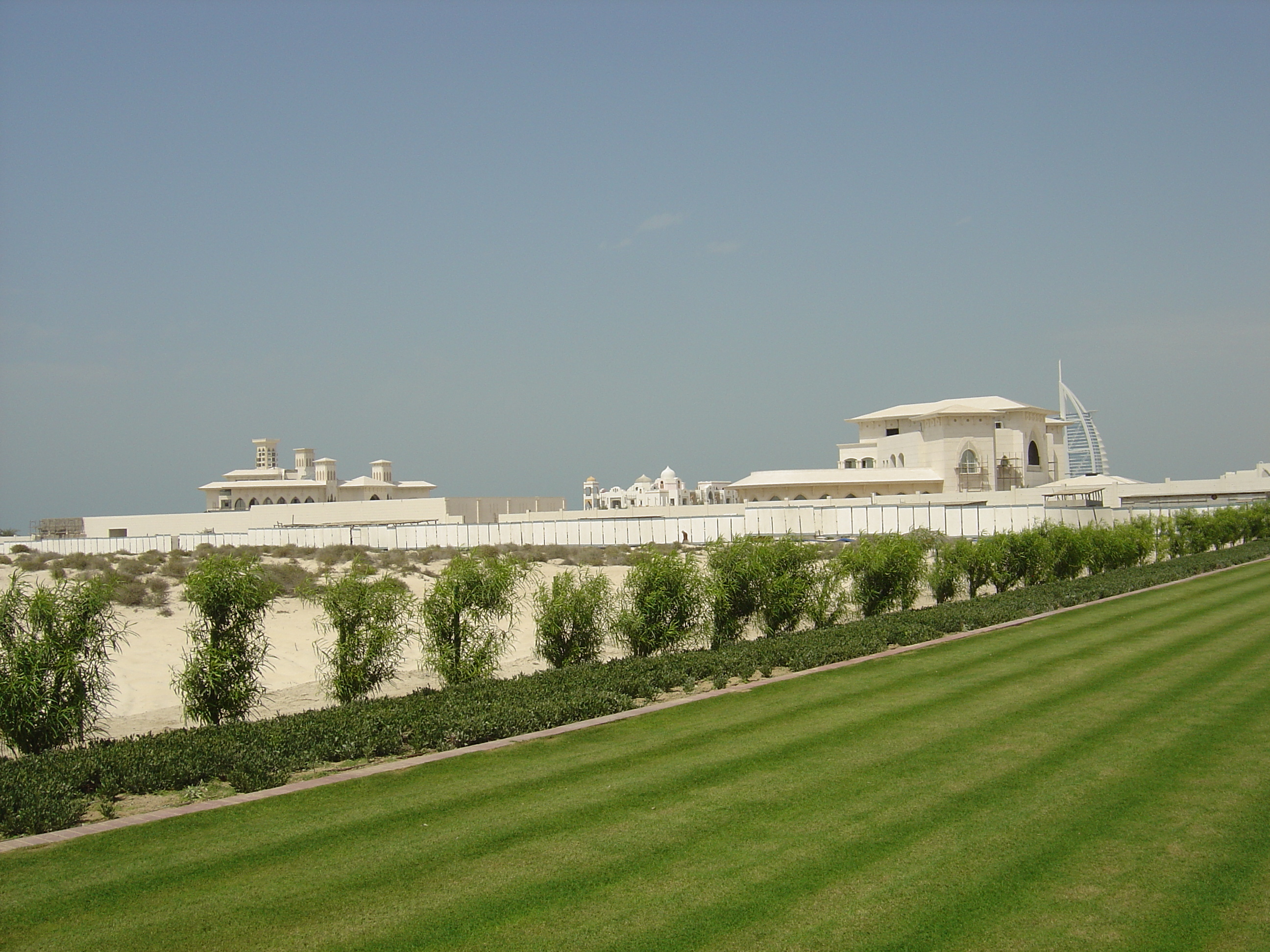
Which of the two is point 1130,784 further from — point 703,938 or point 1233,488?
point 1233,488

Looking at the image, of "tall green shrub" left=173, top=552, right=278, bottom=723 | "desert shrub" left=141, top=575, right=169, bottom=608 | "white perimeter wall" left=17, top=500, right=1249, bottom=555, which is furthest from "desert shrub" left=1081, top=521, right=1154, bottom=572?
"desert shrub" left=141, top=575, right=169, bottom=608

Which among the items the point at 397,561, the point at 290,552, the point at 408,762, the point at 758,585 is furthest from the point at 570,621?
the point at 290,552

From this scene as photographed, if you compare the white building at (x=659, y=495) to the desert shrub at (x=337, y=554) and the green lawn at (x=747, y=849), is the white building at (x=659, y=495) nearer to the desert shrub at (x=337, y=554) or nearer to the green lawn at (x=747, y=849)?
the desert shrub at (x=337, y=554)

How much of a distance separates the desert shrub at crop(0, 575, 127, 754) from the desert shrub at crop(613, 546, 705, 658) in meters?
6.87

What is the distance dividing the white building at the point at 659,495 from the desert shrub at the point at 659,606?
49.1 meters

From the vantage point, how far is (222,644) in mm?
11016

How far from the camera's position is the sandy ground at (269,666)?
1331 cm

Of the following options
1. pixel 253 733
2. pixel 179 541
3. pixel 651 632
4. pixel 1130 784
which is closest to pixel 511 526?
pixel 179 541

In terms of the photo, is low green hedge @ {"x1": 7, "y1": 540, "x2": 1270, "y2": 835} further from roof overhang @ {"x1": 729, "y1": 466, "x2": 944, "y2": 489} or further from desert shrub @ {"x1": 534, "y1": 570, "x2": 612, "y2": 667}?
roof overhang @ {"x1": 729, "y1": 466, "x2": 944, "y2": 489}

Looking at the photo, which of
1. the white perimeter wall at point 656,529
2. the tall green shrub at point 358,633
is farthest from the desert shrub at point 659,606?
the white perimeter wall at point 656,529

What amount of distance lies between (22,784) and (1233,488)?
197 feet

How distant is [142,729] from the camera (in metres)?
12.2

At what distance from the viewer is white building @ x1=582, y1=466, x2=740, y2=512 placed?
228ft

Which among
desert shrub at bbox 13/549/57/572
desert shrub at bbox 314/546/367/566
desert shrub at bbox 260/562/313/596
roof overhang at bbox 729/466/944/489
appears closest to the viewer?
desert shrub at bbox 260/562/313/596
